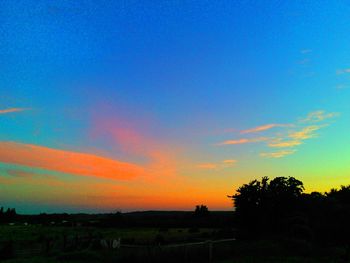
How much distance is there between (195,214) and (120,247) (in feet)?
338

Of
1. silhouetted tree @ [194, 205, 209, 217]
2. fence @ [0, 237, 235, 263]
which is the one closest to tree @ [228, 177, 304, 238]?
fence @ [0, 237, 235, 263]

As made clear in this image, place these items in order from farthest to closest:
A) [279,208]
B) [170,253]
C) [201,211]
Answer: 1. [201,211]
2. [279,208]
3. [170,253]

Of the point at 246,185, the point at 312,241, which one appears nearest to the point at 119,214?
the point at 246,185

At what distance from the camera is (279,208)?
52.4m

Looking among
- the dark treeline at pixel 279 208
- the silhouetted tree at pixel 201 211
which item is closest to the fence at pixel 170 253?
the dark treeline at pixel 279 208

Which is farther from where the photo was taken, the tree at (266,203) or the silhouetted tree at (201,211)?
the silhouetted tree at (201,211)

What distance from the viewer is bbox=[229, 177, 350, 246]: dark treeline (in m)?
46.7

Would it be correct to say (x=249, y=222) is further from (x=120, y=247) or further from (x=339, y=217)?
(x=120, y=247)

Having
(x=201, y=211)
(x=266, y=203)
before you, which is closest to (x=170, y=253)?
(x=266, y=203)

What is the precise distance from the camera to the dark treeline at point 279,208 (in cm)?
4672

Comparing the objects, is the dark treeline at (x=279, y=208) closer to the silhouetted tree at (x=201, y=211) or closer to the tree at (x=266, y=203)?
the tree at (x=266, y=203)

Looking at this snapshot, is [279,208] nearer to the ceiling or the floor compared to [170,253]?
nearer to the ceiling

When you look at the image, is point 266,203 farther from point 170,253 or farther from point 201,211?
point 201,211

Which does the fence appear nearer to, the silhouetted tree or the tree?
the tree
